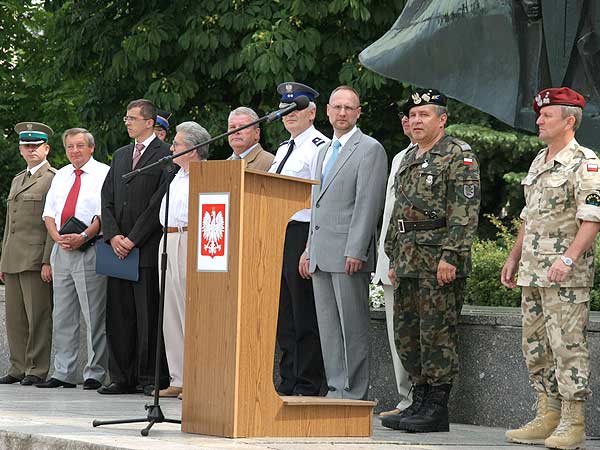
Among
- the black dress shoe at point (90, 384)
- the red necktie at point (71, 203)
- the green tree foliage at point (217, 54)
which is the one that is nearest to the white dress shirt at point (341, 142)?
the red necktie at point (71, 203)

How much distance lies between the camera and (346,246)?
9.17m

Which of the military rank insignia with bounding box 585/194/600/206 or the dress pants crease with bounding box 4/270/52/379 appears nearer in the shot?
the military rank insignia with bounding box 585/194/600/206

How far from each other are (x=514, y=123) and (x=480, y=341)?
1575mm

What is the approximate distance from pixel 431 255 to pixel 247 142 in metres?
2.66

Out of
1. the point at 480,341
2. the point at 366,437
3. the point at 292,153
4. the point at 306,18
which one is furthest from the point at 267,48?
the point at 366,437

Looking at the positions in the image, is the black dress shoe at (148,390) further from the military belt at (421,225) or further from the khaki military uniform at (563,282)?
the khaki military uniform at (563,282)

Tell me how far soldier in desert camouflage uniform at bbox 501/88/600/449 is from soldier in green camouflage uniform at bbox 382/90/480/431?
1.70ft

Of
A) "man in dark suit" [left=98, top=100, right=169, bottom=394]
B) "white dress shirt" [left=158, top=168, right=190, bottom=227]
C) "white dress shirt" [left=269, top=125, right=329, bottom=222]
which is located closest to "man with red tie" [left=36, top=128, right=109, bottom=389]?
"man in dark suit" [left=98, top=100, right=169, bottom=394]

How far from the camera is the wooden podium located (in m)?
7.22

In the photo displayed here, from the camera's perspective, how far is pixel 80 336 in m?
12.3

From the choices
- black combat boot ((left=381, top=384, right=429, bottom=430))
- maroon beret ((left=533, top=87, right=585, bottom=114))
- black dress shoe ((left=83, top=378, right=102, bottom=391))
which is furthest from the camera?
black dress shoe ((left=83, top=378, right=102, bottom=391))

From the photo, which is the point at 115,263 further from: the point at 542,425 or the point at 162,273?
the point at 542,425

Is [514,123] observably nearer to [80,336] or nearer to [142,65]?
[80,336]

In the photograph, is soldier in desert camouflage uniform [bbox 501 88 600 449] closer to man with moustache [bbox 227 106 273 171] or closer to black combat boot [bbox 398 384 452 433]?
black combat boot [bbox 398 384 452 433]
